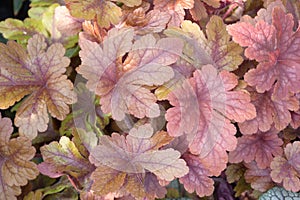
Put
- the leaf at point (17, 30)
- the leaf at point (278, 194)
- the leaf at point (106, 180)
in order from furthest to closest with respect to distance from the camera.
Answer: the leaf at point (17, 30) < the leaf at point (278, 194) < the leaf at point (106, 180)

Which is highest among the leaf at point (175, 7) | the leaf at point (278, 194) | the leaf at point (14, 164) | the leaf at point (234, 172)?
the leaf at point (175, 7)

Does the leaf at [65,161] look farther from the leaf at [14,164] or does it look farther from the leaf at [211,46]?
the leaf at [211,46]

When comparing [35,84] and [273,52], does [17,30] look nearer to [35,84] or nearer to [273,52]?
[35,84]

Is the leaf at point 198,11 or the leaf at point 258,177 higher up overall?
the leaf at point 198,11

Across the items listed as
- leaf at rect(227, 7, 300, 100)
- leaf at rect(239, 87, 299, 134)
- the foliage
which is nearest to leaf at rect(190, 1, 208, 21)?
the foliage

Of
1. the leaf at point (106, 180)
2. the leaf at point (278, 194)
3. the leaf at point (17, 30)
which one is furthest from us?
the leaf at point (17, 30)

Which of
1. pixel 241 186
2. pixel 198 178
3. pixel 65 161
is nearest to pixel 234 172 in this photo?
pixel 241 186

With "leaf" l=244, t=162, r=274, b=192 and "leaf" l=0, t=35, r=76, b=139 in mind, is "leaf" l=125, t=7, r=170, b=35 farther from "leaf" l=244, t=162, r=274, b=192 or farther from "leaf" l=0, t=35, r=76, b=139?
"leaf" l=244, t=162, r=274, b=192

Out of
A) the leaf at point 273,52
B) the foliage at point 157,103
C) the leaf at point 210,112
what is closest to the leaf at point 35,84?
the foliage at point 157,103
